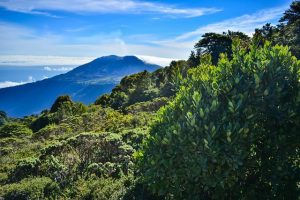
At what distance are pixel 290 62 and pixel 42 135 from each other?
27031mm

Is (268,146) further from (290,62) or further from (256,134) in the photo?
(290,62)

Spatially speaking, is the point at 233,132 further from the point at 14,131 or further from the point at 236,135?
the point at 14,131

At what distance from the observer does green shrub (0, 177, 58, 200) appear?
39.4 ft

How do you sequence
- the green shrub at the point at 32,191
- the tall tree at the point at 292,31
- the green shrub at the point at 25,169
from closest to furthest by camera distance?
the green shrub at the point at 32,191 < the green shrub at the point at 25,169 < the tall tree at the point at 292,31

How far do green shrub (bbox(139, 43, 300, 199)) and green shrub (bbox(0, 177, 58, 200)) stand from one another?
4964mm

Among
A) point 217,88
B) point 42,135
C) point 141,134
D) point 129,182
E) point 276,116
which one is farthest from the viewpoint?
point 42,135

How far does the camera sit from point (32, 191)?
12.1 m

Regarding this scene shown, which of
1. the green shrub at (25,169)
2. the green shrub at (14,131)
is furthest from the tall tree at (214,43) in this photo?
the green shrub at (25,169)

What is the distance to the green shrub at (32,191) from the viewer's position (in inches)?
473

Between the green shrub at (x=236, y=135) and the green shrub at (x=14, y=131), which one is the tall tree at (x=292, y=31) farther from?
the green shrub at (x=14, y=131)

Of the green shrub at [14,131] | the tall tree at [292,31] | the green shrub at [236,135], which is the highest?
the tall tree at [292,31]

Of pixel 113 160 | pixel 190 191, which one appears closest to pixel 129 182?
pixel 113 160

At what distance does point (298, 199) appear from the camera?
26.4 feet

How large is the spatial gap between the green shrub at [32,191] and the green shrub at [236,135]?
4964 mm
